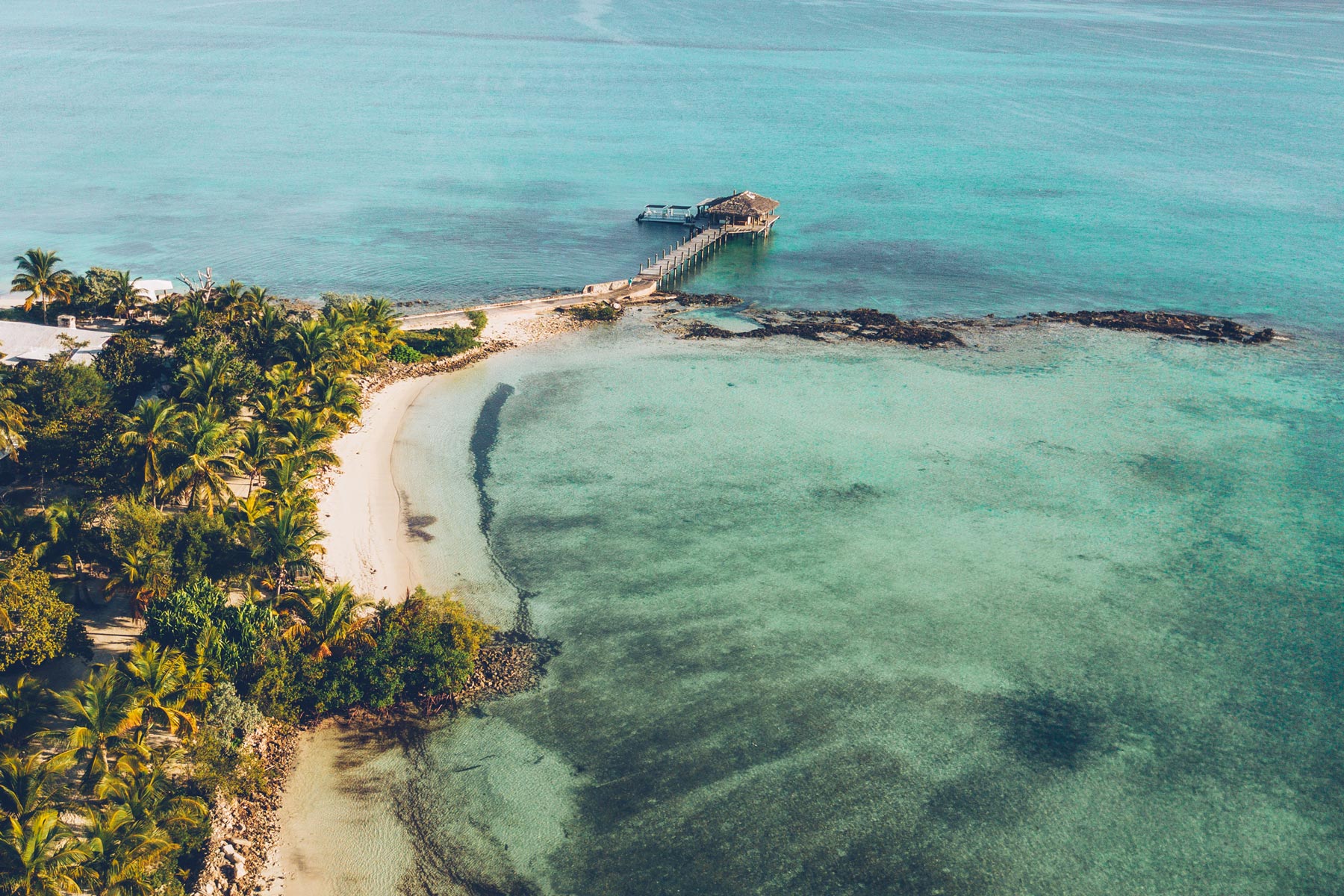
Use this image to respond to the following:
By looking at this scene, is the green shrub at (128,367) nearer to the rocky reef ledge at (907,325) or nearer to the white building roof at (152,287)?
the white building roof at (152,287)

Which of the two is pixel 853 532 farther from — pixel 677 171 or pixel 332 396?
pixel 677 171

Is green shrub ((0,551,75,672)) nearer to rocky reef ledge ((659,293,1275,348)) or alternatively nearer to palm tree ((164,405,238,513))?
palm tree ((164,405,238,513))

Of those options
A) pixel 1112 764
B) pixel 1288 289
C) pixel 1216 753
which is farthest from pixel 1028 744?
pixel 1288 289

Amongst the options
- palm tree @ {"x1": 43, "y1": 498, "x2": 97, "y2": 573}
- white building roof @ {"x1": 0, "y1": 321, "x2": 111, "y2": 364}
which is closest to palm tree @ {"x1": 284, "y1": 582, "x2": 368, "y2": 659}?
palm tree @ {"x1": 43, "y1": 498, "x2": 97, "y2": 573}

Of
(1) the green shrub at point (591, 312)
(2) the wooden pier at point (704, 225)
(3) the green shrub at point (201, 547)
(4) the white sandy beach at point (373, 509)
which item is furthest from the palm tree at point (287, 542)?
(2) the wooden pier at point (704, 225)

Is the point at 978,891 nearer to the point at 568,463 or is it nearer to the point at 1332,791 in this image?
the point at 1332,791

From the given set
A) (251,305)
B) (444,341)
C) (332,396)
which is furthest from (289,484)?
(444,341)

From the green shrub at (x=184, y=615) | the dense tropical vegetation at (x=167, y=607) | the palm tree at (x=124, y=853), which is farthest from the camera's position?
the green shrub at (x=184, y=615)
